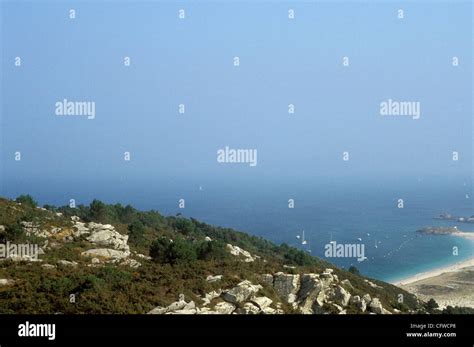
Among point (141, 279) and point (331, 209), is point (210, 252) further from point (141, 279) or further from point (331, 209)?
point (331, 209)

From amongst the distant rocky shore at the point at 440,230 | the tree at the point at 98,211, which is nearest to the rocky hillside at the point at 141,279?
the tree at the point at 98,211

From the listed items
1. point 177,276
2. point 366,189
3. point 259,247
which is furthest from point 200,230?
point 177,276

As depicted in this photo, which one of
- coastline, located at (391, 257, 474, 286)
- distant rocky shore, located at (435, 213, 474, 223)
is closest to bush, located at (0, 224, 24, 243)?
coastline, located at (391, 257, 474, 286)

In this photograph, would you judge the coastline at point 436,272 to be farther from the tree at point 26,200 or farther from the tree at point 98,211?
the tree at point 26,200

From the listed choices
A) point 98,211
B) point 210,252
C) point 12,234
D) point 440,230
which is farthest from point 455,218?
point 12,234
